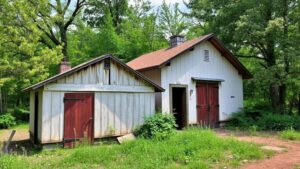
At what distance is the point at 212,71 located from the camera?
1591cm

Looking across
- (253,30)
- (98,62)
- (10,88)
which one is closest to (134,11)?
(10,88)

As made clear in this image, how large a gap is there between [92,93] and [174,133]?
131 inches

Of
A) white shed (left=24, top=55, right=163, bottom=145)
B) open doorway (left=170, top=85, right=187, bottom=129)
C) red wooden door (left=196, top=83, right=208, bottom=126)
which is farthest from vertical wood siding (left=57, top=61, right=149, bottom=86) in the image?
red wooden door (left=196, top=83, right=208, bottom=126)

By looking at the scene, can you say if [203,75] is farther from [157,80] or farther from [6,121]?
[6,121]

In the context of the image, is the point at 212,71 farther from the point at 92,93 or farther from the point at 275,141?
the point at 92,93

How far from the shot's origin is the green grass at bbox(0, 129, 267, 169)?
745 cm

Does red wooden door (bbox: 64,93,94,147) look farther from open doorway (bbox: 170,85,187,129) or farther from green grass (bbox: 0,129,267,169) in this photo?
open doorway (bbox: 170,85,187,129)

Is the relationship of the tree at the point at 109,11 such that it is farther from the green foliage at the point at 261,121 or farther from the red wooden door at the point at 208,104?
the green foliage at the point at 261,121

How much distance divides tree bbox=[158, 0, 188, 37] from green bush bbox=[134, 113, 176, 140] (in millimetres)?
19363

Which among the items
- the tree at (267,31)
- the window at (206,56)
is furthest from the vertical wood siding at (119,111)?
the tree at (267,31)

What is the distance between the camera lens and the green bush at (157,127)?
34.1 feet

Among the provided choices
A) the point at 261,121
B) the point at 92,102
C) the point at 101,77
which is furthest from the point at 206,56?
the point at 92,102

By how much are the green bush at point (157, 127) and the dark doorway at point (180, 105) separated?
3789 millimetres

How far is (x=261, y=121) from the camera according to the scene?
1478cm
